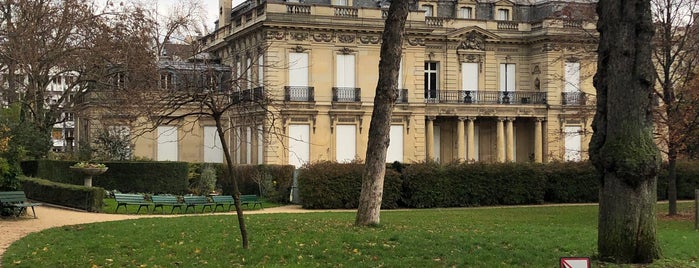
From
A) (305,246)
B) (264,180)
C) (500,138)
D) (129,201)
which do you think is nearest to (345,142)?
(264,180)

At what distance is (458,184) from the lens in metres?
27.9

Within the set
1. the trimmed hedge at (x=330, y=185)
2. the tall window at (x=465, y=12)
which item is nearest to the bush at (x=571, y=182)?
the trimmed hedge at (x=330, y=185)

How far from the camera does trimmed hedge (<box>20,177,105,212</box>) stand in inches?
909

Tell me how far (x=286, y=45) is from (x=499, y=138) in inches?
525

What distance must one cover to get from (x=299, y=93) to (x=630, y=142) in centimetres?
2746

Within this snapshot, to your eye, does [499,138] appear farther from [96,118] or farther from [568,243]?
[568,243]

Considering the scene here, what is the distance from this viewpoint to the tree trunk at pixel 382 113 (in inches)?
608

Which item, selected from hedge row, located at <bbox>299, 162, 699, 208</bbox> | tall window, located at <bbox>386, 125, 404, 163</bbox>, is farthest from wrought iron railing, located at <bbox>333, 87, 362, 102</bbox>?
hedge row, located at <bbox>299, 162, 699, 208</bbox>

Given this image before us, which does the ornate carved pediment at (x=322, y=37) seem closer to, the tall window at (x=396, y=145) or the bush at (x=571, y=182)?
the tall window at (x=396, y=145)

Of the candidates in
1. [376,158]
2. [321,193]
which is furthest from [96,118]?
[376,158]

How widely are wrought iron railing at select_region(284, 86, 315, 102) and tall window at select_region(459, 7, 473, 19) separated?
11.6 m

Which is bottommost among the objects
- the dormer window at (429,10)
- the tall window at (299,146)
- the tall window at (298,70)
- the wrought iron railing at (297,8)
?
the tall window at (299,146)

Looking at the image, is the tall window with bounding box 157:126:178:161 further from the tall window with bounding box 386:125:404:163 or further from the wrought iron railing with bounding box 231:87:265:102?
the wrought iron railing with bounding box 231:87:265:102

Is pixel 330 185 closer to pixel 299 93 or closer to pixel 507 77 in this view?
pixel 299 93
